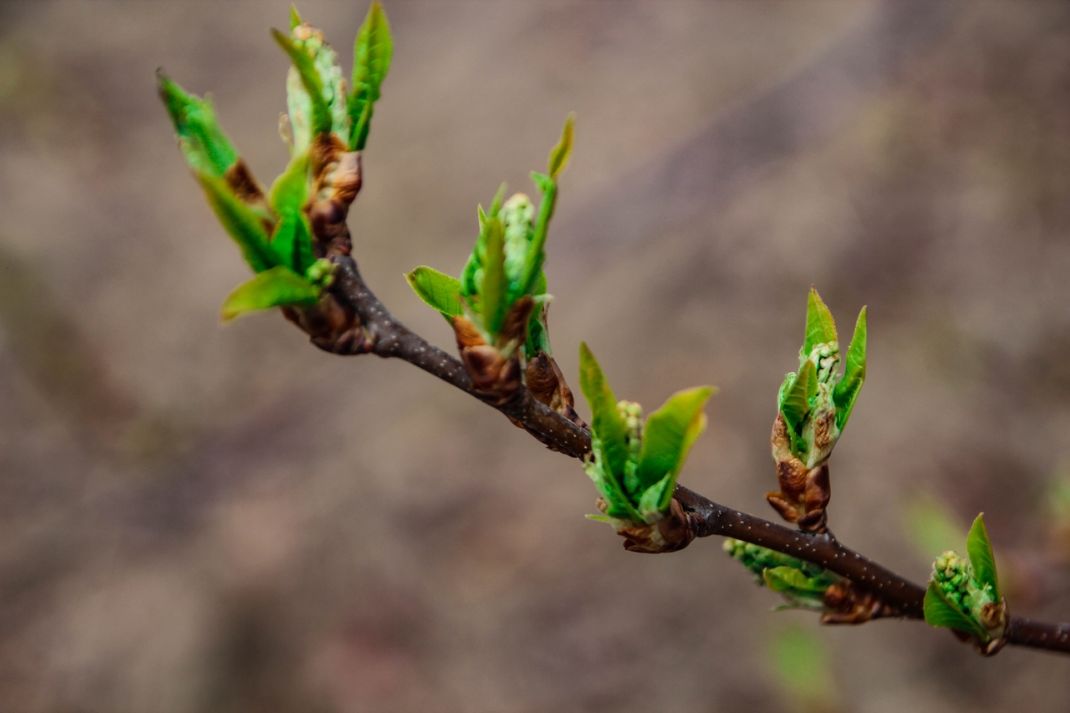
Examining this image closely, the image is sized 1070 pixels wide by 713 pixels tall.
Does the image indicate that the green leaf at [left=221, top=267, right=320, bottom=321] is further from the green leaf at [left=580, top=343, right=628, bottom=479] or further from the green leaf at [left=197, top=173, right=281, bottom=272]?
the green leaf at [left=580, top=343, right=628, bottom=479]

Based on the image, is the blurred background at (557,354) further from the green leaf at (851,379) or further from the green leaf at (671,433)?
the green leaf at (671,433)

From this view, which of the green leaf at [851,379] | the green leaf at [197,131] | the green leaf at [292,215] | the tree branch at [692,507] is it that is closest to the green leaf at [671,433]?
the tree branch at [692,507]

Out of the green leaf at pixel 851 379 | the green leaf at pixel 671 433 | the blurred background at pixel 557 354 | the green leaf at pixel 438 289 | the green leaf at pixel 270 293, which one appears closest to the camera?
the green leaf at pixel 270 293

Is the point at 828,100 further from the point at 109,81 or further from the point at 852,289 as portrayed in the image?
the point at 109,81

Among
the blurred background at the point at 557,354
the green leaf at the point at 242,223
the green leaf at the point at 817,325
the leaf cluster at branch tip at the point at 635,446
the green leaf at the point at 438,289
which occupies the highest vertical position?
the blurred background at the point at 557,354

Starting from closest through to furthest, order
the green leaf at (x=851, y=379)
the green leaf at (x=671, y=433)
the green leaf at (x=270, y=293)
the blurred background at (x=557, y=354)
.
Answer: the green leaf at (x=270, y=293) → the green leaf at (x=671, y=433) → the green leaf at (x=851, y=379) → the blurred background at (x=557, y=354)

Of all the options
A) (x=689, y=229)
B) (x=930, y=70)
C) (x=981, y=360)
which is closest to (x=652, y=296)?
(x=689, y=229)

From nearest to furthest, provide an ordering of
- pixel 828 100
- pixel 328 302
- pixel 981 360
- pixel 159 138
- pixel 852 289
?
pixel 328 302, pixel 981 360, pixel 852 289, pixel 828 100, pixel 159 138
